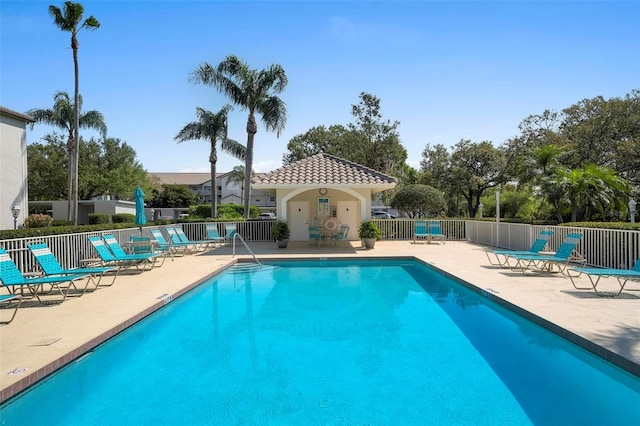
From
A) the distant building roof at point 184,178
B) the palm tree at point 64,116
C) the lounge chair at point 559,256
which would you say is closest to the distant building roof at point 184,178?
the distant building roof at point 184,178

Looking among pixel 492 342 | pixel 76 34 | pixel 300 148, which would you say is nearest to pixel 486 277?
pixel 492 342

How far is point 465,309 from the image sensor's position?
817 cm

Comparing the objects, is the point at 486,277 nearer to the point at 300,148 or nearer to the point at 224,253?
the point at 224,253

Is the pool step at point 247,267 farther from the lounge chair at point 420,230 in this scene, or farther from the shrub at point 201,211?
the shrub at point 201,211

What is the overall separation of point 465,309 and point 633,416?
4.18 m

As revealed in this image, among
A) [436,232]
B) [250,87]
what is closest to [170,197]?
[250,87]

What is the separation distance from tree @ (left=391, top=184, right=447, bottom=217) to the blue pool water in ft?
69.2

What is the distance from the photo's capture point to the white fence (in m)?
10.3

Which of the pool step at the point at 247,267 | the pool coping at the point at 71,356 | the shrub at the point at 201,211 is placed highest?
the shrub at the point at 201,211

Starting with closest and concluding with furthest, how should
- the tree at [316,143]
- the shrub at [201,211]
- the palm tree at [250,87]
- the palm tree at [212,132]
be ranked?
the palm tree at [250,87], the palm tree at [212,132], the tree at [316,143], the shrub at [201,211]

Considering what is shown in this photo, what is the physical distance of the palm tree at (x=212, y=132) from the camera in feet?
96.9

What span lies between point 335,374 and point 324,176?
1327 centimetres

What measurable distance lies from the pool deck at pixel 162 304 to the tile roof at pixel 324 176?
20.1ft

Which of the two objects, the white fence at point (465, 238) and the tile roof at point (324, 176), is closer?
the white fence at point (465, 238)
